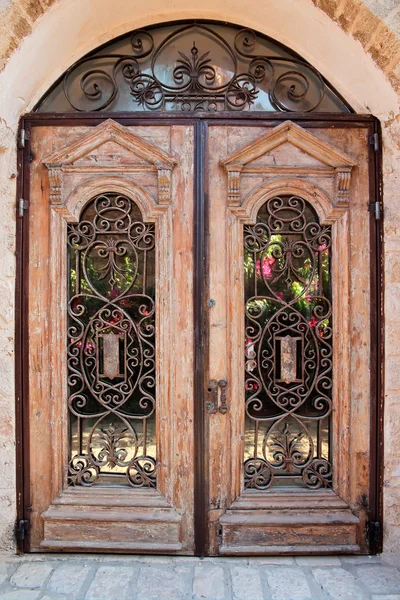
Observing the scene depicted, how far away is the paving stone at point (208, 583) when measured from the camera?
2361mm

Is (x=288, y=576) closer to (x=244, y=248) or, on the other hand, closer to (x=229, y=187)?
(x=244, y=248)

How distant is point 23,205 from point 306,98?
6.67 ft

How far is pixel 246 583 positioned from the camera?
8.05 ft

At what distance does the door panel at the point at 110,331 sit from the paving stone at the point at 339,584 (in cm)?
83

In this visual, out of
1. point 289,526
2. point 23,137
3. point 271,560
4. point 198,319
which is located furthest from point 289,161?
point 271,560

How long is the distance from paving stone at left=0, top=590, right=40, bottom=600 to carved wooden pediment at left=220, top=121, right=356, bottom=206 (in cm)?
261

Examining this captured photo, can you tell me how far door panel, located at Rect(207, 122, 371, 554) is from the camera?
2.76 metres

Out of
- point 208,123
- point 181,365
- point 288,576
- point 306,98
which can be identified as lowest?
point 288,576

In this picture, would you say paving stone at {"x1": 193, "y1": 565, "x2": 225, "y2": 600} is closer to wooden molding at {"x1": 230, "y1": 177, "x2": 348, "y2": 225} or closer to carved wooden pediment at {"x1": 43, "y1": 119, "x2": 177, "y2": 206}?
wooden molding at {"x1": 230, "y1": 177, "x2": 348, "y2": 225}

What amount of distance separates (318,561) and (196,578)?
A: 2.59ft

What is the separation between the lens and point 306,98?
9.36ft

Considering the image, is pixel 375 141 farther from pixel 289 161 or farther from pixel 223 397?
pixel 223 397

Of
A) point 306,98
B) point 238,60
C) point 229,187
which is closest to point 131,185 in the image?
point 229,187

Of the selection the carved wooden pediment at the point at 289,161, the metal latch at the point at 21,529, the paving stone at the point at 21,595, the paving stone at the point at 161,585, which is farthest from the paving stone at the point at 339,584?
the carved wooden pediment at the point at 289,161
